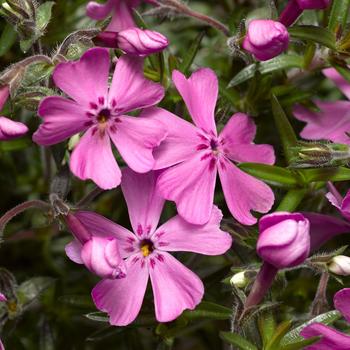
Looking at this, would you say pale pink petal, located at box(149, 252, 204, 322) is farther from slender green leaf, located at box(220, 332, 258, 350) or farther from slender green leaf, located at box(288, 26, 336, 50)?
slender green leaf, located at box(288, 26, 336, 50)

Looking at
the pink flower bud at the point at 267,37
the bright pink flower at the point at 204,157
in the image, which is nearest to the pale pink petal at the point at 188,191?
the bright pink flower at the point at 204,157

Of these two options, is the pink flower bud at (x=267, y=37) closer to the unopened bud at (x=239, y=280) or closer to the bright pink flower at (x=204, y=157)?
the bright pink flower at (x=204, y=157)

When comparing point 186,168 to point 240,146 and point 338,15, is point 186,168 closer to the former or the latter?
point 240,146

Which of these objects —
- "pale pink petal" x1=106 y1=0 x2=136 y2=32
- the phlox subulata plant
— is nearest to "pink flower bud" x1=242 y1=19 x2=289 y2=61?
the phlox subulata plant

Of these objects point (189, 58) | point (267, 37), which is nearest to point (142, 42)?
point (267, 37)

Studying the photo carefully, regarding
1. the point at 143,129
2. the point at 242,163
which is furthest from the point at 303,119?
the point at 143,129

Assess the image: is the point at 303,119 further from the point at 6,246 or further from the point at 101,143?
the point at 6,246
